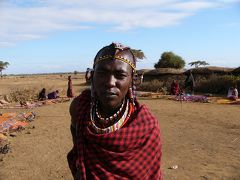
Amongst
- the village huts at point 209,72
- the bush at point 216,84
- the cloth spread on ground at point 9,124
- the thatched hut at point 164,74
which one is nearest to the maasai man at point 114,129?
the cloth spread on ground at point 9,124

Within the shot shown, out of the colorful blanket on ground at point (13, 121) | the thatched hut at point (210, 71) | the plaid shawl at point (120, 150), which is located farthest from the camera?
the thatched hut at point (210, 71)

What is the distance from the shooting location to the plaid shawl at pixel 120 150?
185 centimetres

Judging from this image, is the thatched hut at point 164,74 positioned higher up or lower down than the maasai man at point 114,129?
higher up

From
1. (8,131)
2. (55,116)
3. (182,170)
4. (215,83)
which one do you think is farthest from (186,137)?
(215,83)

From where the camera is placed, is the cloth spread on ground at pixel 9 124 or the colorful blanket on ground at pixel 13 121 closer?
the cloth spread on ground at pixel 9 124

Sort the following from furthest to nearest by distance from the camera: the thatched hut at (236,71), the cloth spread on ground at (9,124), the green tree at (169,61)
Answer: the green tree at (169,61)
the thatched hut at (236,71)
the cloth spread on ground at (9,124)

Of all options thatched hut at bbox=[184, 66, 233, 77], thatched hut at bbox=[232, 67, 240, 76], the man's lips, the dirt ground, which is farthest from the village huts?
the man's lips

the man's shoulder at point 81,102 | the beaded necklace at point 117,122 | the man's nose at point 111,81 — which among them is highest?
the man's nose at point 111,81

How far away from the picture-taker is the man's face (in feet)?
6.18

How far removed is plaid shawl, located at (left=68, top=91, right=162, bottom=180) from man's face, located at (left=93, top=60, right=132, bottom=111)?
0.15 metres

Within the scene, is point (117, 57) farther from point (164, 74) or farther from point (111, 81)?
point (164, 74)

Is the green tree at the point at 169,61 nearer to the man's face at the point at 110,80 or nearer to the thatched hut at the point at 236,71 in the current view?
the thatched hut at the point at 236,71

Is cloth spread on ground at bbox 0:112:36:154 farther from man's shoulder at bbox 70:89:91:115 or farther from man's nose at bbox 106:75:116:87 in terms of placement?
man's nose at bbox 106:75:116:87

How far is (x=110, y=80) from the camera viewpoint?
1.88m
